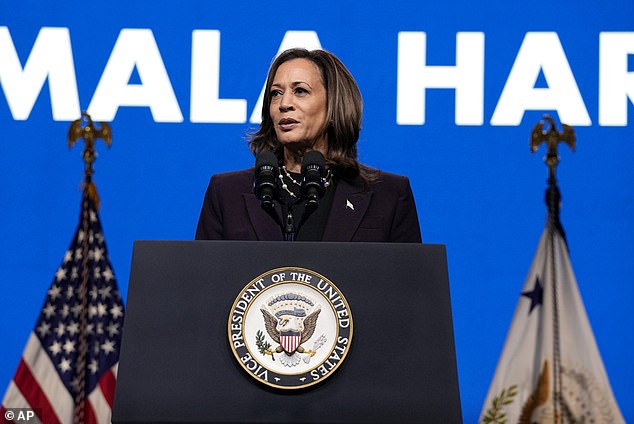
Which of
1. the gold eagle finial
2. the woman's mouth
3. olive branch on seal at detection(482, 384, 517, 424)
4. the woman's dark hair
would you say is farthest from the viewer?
the woman's dark hair

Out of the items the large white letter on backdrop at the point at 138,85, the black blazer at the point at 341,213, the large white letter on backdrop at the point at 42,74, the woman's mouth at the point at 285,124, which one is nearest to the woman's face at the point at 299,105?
the woman's mouth at the point at 285,124

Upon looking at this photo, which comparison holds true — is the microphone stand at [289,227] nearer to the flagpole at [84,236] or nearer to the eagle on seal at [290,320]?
the eagle on seal at [290,320]

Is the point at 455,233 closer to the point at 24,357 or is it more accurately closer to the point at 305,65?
the point at 305,65

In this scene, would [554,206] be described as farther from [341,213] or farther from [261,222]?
[261,222]

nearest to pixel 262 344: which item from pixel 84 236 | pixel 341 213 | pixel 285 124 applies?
pixel 84 236

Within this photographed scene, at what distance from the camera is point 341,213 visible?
3037 millimetres

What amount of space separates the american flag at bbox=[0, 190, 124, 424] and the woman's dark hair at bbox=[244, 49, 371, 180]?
0.80 meters

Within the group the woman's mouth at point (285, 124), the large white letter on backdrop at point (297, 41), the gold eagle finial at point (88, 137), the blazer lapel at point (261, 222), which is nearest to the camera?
the gold eagle finial at point (88, 137)

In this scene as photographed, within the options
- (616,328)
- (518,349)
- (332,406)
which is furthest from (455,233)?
(332,406)

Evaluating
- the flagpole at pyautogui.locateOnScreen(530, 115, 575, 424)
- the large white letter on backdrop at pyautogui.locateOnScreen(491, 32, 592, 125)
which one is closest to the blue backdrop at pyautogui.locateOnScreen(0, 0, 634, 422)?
the large white letter on backdrop at pyautogui.locateOnScreen(491, 32, 592, 125)

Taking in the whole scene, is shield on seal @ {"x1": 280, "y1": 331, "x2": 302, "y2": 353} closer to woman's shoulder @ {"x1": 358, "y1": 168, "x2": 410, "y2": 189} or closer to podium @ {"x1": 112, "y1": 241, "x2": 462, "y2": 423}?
podium @ {"x1": 112, "y1": 241, "x2": 462, "y2": 423}

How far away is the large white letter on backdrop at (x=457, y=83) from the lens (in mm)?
4504

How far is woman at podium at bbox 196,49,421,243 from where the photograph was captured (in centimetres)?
302

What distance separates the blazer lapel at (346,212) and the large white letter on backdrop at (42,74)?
196cm
